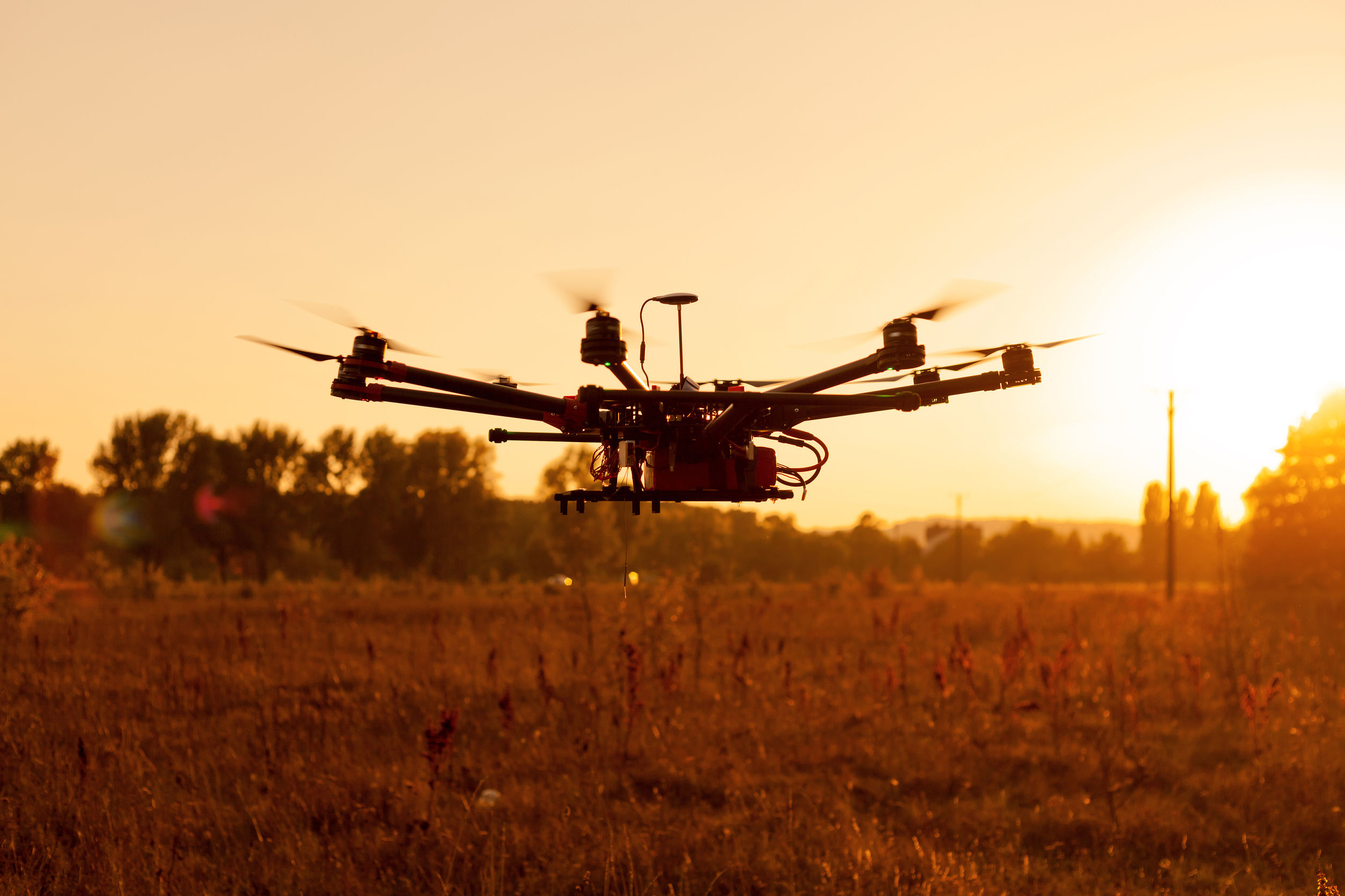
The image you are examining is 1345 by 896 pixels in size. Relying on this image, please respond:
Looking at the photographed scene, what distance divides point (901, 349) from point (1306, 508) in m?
60.0

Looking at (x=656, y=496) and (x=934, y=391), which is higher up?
(x=934, y=391)

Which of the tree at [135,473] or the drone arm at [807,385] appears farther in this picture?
the tree at [135,473]

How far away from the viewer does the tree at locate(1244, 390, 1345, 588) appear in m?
50.7

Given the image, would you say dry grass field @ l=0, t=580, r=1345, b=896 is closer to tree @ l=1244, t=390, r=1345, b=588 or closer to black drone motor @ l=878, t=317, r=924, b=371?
black drone motor @ l=878, t=317, r=924, b=371

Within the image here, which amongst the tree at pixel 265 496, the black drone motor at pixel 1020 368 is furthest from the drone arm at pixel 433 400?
the tree at pixel 265 496

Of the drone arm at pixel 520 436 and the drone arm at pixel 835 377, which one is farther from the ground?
the drone arm at pixel 835 377

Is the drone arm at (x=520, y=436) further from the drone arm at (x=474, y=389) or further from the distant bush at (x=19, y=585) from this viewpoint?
the distant bush at (x=19, y=585)

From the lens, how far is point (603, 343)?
4.34 meters

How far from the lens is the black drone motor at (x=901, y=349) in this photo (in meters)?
4.33

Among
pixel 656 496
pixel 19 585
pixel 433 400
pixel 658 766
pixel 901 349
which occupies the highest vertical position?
pixel 901 349

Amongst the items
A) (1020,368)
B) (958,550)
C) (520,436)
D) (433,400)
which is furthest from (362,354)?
(958,550)

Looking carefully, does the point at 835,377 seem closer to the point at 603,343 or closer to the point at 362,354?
the point at 603,343

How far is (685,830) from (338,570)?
7098cm

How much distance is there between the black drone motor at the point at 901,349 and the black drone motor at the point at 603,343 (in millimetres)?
1283
